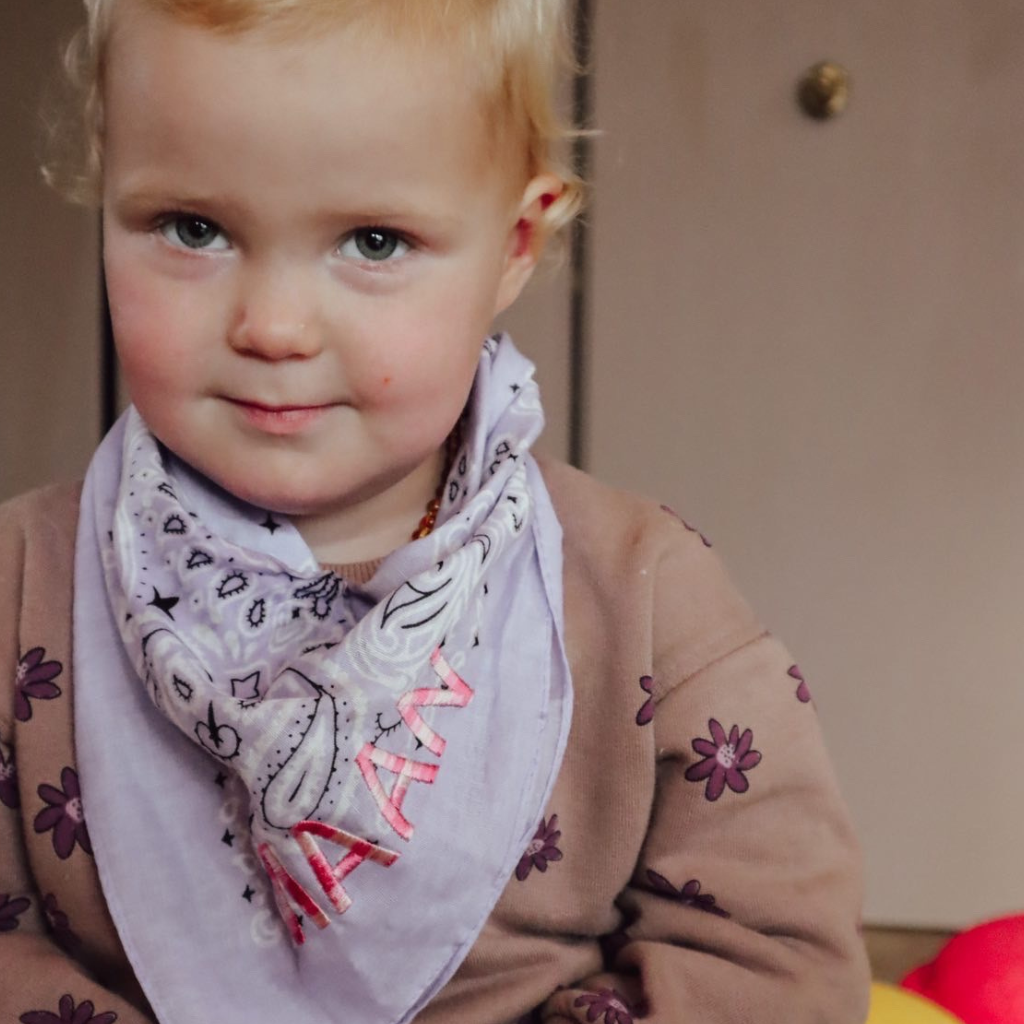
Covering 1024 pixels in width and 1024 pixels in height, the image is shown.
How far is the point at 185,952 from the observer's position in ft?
2.18

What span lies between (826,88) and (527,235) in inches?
29.4

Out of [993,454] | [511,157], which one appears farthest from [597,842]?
[993,454]

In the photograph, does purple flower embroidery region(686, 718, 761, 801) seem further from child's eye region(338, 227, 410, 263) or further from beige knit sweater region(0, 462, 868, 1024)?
child's eye region(338, 227, 410, 263)

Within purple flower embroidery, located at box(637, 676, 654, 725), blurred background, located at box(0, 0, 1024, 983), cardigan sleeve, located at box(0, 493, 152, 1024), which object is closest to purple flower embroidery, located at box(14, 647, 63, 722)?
cardigan sleeve, located at box(0, 493, 152, 1024)

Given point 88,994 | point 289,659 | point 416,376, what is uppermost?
point 416,376

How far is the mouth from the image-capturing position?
621 mm

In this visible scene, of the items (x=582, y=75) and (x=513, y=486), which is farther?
(x=582, y=75)

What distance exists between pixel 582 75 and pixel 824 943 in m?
1.01

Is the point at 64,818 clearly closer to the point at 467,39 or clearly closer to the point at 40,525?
the point at 40,525

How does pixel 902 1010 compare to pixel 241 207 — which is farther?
pixel 902 1010

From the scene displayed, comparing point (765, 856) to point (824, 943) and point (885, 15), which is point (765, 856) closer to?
point (824, 943)

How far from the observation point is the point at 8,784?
695 mm

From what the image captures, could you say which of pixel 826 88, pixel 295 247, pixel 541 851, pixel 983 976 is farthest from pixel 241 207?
pixel 826 88

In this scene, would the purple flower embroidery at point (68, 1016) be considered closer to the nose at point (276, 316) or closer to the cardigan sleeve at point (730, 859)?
the cardigan sleeve at point (730, 859)
